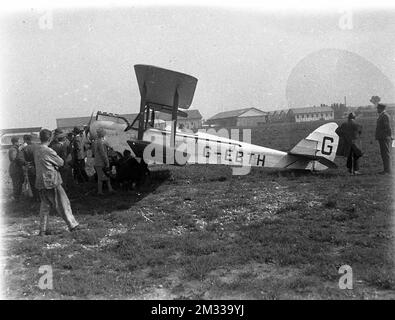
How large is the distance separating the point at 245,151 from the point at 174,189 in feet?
9.29

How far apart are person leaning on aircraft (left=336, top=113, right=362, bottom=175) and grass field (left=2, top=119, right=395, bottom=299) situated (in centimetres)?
107

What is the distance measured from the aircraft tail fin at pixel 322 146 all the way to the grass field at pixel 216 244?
190cm

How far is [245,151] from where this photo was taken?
11086 mm

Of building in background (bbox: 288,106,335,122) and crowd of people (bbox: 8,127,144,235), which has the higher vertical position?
building in background (bbox: 288,106,335,122)

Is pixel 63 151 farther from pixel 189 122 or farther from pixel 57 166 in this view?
pixel 189 122

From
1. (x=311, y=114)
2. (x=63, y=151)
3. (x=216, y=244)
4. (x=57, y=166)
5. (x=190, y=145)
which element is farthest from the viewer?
(x=311, y=114)

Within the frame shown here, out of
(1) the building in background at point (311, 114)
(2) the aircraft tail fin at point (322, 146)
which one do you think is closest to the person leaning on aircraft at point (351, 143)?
(2) the aircraft tail fin at point (322, 146)

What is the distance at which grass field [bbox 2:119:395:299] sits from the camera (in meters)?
3.83

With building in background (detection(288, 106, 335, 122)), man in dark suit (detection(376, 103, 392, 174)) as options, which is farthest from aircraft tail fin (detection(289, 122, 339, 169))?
building in background (detection(288, 106, 335, 122))

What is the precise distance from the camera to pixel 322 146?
10922 millimetres

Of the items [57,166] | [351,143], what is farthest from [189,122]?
[57,166]

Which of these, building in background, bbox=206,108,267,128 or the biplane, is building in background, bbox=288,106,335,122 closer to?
building in background, bbox=206,108,267,128

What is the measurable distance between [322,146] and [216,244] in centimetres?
682
